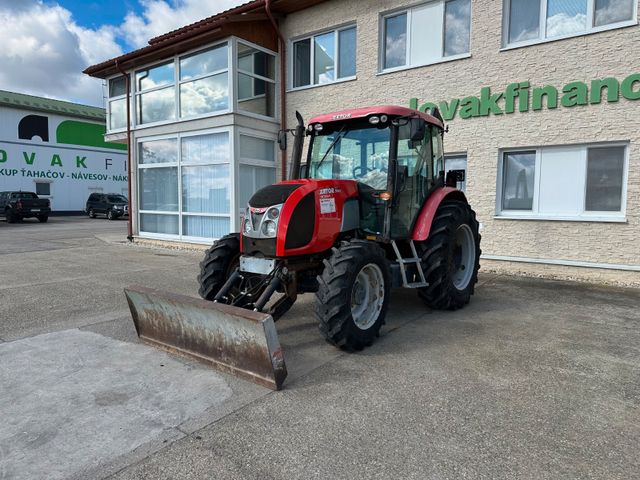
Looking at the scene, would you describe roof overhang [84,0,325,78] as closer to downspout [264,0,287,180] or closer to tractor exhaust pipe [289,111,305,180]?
downspout [264,0,287,180]

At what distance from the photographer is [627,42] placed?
23.7 feet

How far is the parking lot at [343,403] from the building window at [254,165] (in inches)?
242

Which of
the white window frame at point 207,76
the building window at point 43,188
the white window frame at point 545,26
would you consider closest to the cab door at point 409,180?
the white window frame at point 545,26

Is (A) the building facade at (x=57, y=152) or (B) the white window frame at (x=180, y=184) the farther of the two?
(A) the building facade at (x=57, y=152)

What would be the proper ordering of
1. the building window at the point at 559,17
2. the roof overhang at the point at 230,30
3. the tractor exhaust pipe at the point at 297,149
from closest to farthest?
the tractor exhaust pipe at the point at 297,149 → the building window at the point at 559,17 → the roof overhang at the point at 230,30

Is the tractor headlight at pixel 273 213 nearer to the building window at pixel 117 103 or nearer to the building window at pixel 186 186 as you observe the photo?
the building window at pixel 186 186

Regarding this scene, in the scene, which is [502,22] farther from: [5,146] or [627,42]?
[5,146]

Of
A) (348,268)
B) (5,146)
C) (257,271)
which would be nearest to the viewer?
(348,268)

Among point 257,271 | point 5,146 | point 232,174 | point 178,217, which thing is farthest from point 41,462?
point 5,146

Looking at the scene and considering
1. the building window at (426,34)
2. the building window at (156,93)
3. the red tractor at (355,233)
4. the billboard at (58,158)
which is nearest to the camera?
the red tractor at (355,233)

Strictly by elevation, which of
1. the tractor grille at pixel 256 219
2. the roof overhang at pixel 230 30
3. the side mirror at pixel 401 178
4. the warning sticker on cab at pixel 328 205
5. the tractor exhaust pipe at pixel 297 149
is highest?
the roof overhang at pixel 230 30

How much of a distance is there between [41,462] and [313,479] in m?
1.55

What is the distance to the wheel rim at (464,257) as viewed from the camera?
6367 mm

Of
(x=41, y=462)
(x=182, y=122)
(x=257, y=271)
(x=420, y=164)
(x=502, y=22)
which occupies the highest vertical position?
(x=502, y=22)
